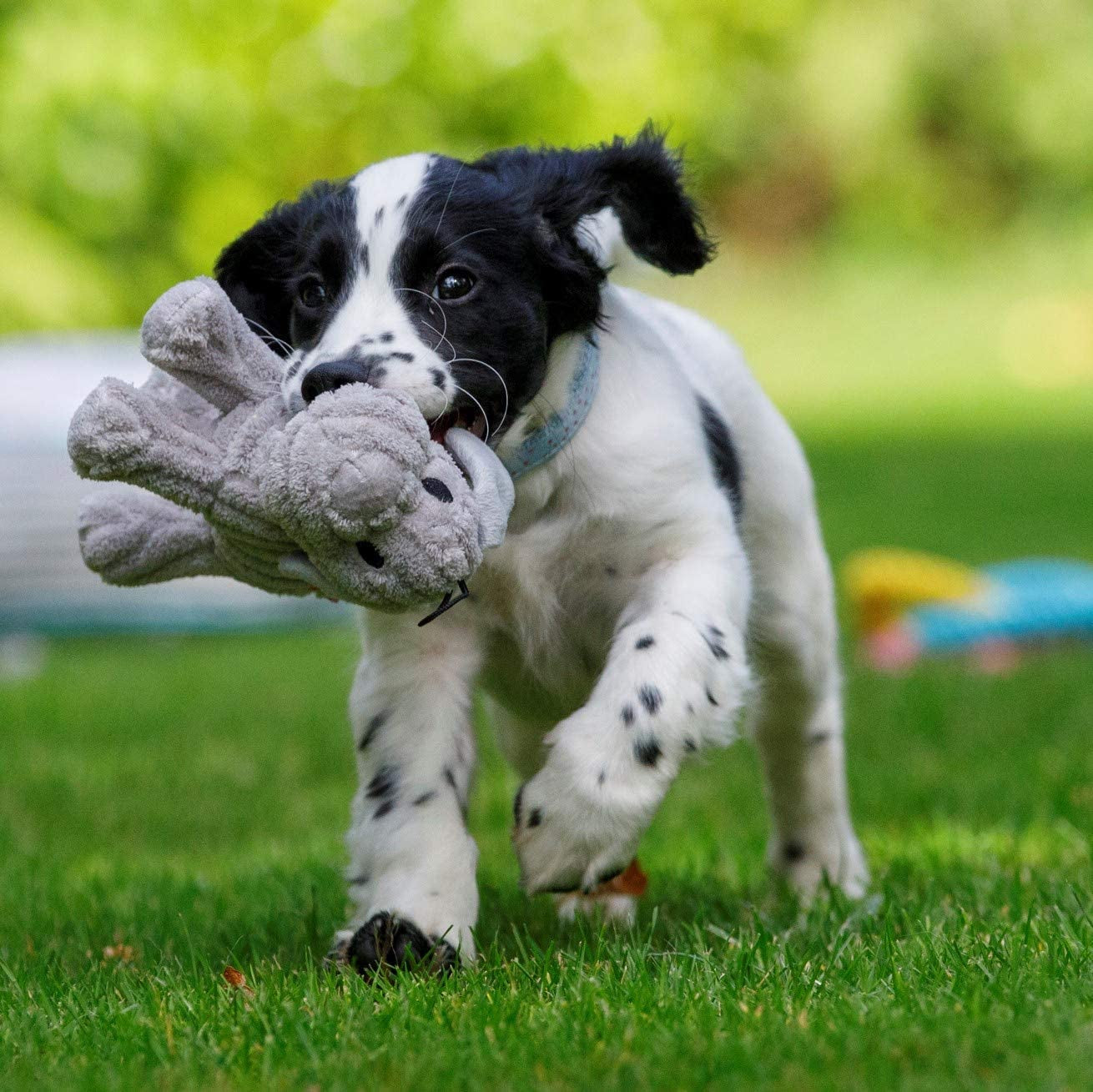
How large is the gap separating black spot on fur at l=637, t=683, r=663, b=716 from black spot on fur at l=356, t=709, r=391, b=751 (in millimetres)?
472

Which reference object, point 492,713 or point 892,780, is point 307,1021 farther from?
point 892,780

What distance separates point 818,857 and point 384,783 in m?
1.22

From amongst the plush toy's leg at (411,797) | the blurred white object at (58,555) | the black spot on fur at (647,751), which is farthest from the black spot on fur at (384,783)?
the blurred white object at (58,555)

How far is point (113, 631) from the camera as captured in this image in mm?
9500

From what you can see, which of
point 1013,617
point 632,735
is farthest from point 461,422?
point 1013,617

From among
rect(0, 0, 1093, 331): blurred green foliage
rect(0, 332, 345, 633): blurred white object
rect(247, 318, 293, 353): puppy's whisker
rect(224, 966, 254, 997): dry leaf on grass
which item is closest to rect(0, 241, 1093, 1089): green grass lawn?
rect(224, 966, 254, 997): dry leaf on grass

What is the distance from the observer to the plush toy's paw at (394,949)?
273 centimetres

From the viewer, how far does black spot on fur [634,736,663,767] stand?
Result: 269cm

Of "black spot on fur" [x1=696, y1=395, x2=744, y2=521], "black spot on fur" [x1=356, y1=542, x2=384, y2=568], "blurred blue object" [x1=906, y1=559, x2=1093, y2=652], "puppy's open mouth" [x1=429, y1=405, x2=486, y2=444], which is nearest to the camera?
"black spot on fur" [x1=356, y1=542, x2=384, y2=568]

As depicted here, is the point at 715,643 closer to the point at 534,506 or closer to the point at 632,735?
the point at 632,735

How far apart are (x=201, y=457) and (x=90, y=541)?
31 centimetres

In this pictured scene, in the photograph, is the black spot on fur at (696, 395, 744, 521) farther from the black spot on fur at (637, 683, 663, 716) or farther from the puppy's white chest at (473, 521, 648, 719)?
the black spot on fur at (637, 683, 663, 716)

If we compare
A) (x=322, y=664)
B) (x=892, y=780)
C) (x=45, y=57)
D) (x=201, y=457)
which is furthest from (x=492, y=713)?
(x=45, y=57)

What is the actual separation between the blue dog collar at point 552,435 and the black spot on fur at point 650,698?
438mm
